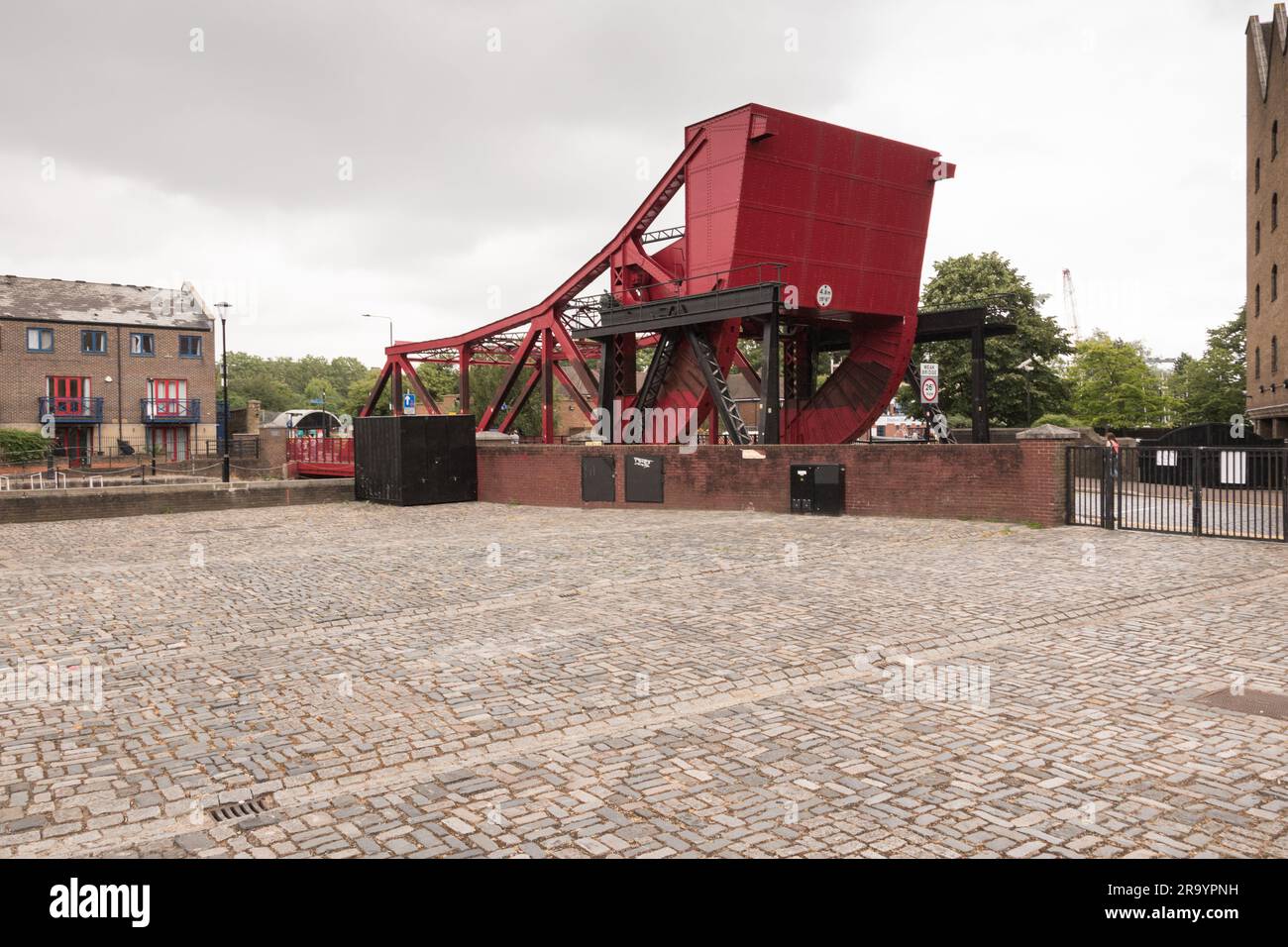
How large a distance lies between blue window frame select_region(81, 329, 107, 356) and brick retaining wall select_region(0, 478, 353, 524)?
29678mm

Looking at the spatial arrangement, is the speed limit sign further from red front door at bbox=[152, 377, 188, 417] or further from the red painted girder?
red front door at bbox=[152, 377, 188, 417]

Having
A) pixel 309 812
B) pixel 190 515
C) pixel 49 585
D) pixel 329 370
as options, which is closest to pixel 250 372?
pixel 329 370

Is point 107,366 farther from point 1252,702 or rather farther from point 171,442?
point 1252,702

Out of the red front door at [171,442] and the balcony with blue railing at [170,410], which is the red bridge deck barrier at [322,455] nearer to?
the red front door at [171,442]

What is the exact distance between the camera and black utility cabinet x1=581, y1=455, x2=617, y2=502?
74.4 ft

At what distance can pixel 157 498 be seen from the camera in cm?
2253

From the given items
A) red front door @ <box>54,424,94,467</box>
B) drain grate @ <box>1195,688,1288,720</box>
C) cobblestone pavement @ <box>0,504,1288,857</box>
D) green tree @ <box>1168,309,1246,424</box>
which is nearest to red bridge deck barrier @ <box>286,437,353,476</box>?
red front door @ <box>54,424,94,467</box>

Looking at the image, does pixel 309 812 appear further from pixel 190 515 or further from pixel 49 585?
pixel 190 515

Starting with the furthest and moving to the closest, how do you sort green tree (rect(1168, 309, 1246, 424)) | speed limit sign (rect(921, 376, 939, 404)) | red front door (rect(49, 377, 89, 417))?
1. green tree (rect(1168, 309, 1246, 424))
2. red front door (rect(49, 377, 89, 417))
3. speed limit sign (rect(921, 376, 939, 404))

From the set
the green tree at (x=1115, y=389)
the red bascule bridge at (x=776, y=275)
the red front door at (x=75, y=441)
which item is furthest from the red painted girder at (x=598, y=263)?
the green tree at (x=1115, y=389)

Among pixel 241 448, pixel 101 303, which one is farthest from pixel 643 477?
pixel 101 303

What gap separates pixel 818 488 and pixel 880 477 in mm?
1324

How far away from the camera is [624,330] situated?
2653 cm
